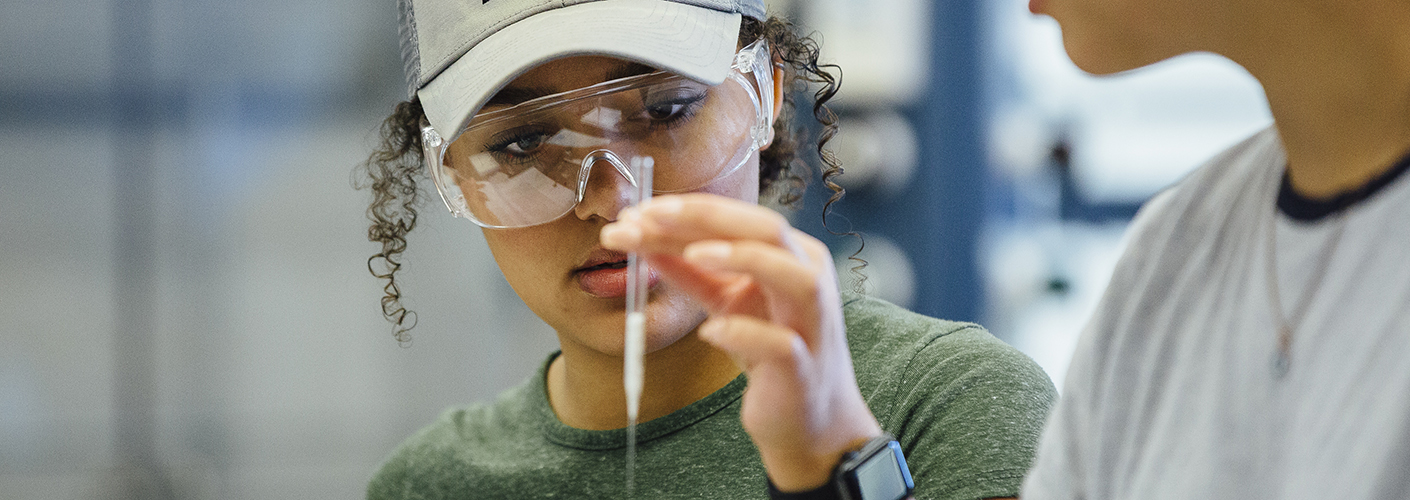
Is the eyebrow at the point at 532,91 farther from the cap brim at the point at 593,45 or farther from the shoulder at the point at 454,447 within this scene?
the shoulder at the point at 454,447

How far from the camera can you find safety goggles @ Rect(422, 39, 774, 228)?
107cm

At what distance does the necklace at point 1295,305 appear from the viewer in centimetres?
58

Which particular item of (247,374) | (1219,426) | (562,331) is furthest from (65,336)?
(1219,426)

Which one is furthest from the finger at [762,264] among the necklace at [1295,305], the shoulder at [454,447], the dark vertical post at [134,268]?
the dark vertical post at [134,268]

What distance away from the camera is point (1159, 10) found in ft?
1.98

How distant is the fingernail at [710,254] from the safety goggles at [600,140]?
346mm

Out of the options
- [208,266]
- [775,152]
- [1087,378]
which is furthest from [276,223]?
[1087,378]

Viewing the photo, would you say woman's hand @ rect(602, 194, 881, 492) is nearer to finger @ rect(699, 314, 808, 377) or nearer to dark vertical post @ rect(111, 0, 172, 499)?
finger @ rect(699, 314, 808, 377)

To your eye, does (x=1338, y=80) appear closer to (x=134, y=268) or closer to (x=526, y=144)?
(x=526, y=144)

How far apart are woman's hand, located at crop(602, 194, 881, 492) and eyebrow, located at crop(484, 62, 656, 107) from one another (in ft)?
1.16

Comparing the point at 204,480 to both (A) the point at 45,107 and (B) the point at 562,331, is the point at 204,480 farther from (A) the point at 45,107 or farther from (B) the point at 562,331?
(B) the point at 562,331

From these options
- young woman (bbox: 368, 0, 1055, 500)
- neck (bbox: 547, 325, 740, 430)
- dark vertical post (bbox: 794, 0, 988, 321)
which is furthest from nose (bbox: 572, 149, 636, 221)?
dark vertical post (bbox: 794, 0, 988, 321)

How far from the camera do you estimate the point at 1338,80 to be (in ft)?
1.85

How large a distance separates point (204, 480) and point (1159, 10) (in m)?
2.39
